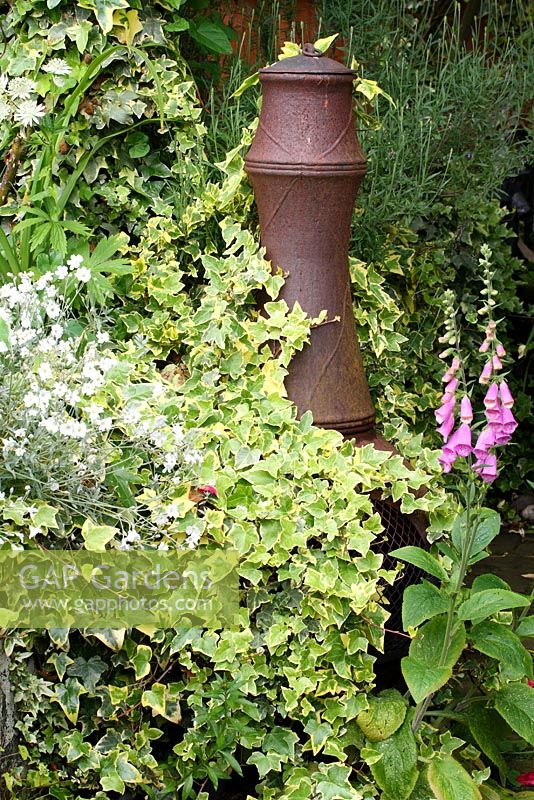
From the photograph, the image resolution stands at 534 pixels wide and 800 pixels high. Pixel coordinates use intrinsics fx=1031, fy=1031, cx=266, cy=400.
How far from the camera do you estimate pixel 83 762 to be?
211 centimetres

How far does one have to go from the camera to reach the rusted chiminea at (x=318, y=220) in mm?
2439

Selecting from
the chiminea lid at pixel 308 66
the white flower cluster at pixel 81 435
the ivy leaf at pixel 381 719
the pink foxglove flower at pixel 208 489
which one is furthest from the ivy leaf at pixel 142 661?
the chiminea lid at pixel 308 66

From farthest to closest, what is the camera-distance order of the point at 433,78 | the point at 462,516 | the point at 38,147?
the point at 433,78, the point at 38,147, the point at 462,516

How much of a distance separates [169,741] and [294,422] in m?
0.78

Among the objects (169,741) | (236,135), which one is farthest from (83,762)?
(236,135)

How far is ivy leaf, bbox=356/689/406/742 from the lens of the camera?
218 centimetres

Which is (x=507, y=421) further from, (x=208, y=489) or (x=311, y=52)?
(x=311, y=52)

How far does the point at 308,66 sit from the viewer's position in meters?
2.43

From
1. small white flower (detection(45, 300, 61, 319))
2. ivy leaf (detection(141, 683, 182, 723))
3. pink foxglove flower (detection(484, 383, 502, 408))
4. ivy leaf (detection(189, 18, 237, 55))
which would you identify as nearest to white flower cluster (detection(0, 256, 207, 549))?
small white flower (detection(45, 300, 61, 319))

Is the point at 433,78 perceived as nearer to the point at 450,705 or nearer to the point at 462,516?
the point at 462,516

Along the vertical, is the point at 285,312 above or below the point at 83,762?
above
